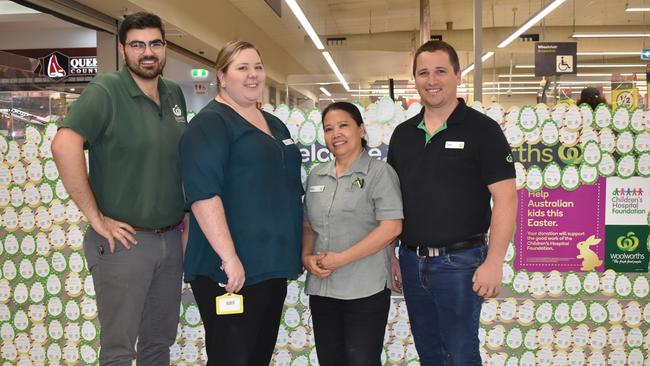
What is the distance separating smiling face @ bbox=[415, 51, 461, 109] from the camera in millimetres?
2316

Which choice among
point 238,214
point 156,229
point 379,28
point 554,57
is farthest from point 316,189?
point 379,28

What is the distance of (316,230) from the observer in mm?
2352

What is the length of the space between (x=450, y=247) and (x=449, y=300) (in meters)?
0.20

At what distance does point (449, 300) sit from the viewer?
226 cm

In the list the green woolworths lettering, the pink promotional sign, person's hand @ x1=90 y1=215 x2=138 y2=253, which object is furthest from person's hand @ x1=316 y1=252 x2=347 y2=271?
the green woolworths lettering

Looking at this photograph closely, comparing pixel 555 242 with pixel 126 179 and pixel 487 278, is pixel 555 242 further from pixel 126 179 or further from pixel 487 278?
pixel 126 179

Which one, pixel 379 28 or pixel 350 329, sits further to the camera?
pixel 379 28

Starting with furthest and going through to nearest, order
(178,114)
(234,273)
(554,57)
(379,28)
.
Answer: (379,28), (554,57), (178,114), (234,273)

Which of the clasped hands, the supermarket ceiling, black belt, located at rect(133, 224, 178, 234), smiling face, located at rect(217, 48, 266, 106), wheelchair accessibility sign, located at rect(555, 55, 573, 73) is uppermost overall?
the supermarket ceiling

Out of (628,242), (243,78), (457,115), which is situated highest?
(243,78)

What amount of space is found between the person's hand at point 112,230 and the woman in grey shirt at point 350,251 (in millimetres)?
681

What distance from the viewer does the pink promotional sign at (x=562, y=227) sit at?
9.96 ft

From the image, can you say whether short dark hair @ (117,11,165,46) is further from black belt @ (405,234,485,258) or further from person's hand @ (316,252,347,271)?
black belt @ (405,234,485,258)

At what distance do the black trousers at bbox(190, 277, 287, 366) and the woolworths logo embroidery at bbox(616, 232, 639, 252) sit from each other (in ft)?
6.36
